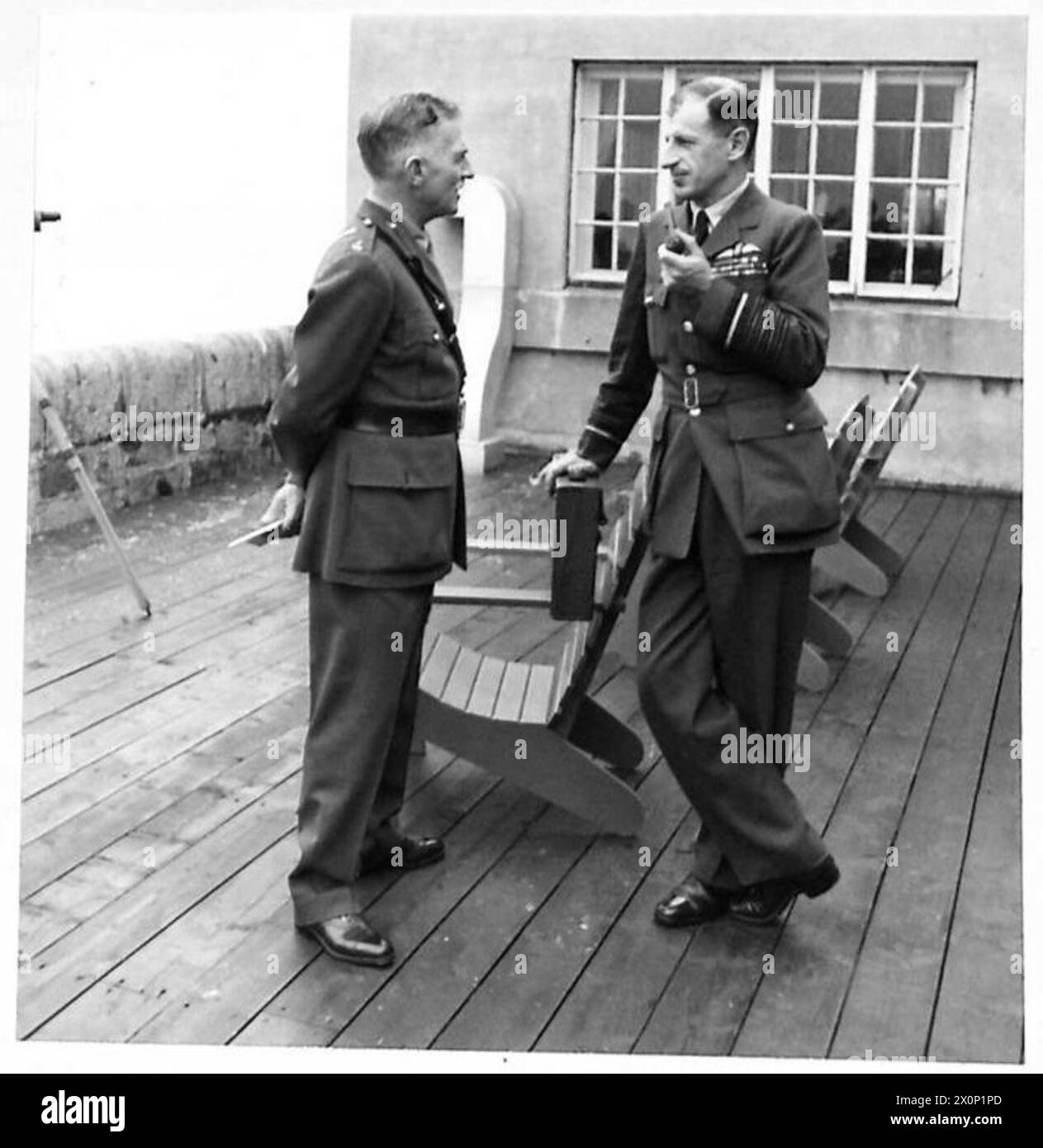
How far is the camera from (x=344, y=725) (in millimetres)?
3742

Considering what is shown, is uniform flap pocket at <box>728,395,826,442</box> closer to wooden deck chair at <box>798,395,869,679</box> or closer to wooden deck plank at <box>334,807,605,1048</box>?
wooden deck plank at <box>334,807,605,1048</box>

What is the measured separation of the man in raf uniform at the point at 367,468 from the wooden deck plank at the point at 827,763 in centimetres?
64

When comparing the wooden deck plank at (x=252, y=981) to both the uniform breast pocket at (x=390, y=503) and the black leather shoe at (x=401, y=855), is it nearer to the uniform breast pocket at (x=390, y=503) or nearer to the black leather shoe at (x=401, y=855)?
the black leather shoe at (x=401, y=855)

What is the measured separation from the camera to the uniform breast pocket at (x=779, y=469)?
368cm

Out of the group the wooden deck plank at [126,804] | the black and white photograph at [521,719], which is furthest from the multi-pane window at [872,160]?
the wooden deck plank at [126,804]

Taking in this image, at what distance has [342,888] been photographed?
3777 millimetres

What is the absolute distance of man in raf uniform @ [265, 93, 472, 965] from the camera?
3600 mm

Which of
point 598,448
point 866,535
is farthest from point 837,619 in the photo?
point 598,448

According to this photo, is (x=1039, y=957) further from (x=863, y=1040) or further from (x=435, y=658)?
(x=435, y=658)

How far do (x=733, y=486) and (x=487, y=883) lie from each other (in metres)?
1.12

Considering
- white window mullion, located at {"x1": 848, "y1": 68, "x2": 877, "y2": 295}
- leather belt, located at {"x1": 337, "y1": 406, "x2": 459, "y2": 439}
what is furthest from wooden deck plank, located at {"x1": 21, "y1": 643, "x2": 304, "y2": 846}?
white window mullion, located at {"x1": 848, "y1": 68, "x2": 877, "y2": 295}

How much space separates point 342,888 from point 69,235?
6.80 meters

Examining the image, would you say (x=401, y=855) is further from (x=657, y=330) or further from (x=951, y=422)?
(x=951, y=422)
